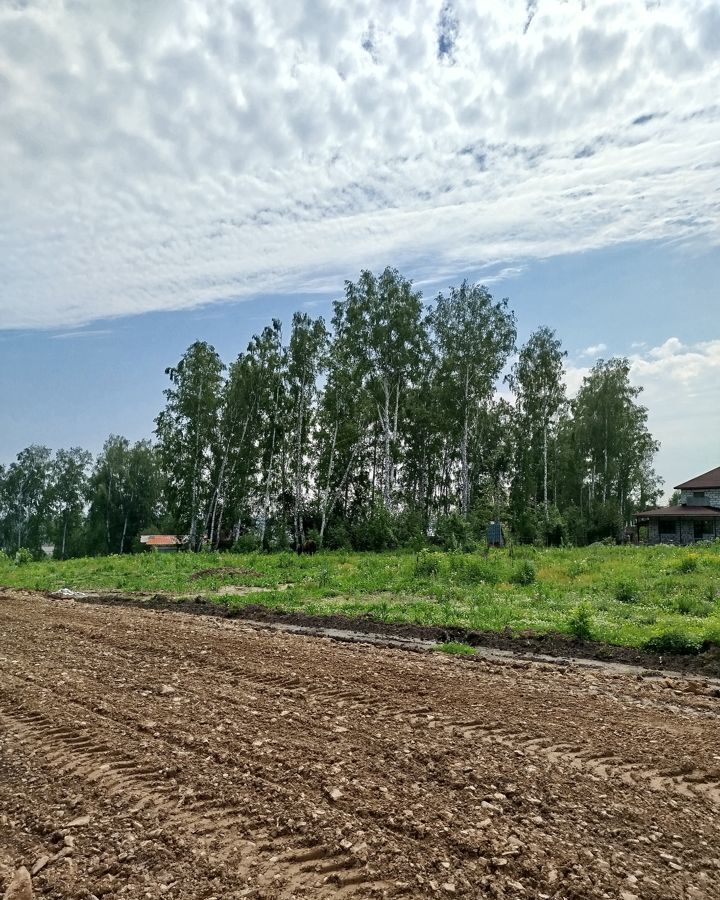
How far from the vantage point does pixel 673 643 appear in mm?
9305

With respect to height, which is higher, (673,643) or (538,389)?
(538,389)

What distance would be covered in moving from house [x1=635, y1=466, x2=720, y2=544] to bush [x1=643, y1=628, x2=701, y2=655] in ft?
116

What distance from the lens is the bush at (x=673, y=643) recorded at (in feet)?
30.1

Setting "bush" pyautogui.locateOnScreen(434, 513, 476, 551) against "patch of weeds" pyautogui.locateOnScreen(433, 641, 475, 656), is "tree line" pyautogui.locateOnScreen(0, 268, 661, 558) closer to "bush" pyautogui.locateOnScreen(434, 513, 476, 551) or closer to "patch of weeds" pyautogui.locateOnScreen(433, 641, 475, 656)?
"bush" pyautogui.locateOnScreen(434, 513, 476, 551)

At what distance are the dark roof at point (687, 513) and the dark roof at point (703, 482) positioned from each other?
4.59ft

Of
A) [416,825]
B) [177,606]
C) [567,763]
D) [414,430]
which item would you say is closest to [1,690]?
[416,825]

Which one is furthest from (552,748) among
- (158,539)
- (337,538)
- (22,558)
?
(158,539)

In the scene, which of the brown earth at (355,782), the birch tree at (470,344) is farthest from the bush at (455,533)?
the brown earth at (355,782)

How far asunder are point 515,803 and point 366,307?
32282mm

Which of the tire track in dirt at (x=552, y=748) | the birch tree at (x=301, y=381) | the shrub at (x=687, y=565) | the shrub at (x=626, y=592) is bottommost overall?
the tire track in dirt at (x=552, y=748)

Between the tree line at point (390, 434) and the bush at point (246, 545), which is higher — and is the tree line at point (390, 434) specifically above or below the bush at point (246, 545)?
above

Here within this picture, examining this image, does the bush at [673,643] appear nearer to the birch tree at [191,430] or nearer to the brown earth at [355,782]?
the brown earth at [355,782]

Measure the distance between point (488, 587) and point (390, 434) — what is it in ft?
66.8

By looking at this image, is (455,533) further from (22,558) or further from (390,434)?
(22,558)
